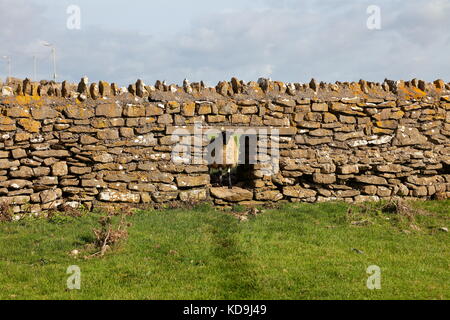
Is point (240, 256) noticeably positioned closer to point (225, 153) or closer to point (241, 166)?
point (225, 153)

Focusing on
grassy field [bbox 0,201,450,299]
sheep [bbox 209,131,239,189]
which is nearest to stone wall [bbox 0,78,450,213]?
sheep [bbox 209,131,239,189]

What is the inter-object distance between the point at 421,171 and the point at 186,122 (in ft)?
19.4

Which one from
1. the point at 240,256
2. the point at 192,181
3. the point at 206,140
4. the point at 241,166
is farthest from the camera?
the point at 241,166

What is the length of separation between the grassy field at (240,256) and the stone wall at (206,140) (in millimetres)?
719

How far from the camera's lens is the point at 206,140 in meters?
10.7

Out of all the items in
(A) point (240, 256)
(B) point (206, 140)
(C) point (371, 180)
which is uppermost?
(B) point (206, 140)

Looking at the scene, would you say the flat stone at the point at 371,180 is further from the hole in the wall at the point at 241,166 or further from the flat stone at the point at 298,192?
the hole in the wall at the point at 241,166

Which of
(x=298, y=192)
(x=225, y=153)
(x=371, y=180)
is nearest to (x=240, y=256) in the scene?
(x=225, y=153)

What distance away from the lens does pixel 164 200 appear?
410 inches

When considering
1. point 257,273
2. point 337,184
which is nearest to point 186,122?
point 337,184

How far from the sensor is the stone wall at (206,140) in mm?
9992

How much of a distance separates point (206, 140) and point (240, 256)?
400 centimetres

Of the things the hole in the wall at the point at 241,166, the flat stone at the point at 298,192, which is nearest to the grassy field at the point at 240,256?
the flat stone at the point at 298,192
